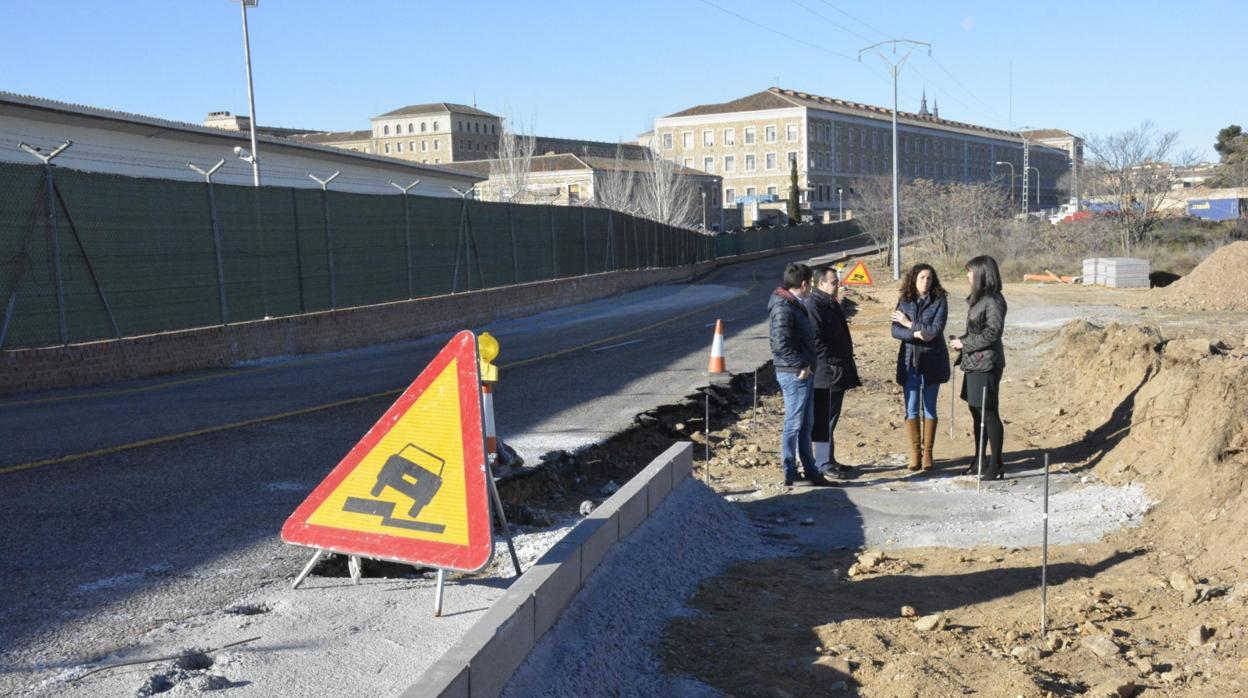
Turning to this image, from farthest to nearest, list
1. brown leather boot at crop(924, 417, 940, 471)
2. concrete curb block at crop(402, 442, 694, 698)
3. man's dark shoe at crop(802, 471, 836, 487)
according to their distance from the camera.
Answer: brown leather boot at crop(924, 417, 940, 471), man's dark shoe at crop(802, 471, 836, 487), concrete curb block at crop(402, 442, 694, 698)

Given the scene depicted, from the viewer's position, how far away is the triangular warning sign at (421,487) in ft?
16.9

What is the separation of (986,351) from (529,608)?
582 centimetres

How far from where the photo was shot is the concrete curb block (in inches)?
153

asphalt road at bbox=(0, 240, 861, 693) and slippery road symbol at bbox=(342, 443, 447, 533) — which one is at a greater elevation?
slippery road symbol at bbox=(342, 443, 447, 533)

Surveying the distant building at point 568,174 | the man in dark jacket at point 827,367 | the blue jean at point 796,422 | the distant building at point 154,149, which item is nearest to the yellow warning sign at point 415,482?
the blue jean at point 796,422

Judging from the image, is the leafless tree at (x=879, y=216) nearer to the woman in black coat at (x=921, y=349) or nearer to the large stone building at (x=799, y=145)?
the large stone building at (x=799, y=145)

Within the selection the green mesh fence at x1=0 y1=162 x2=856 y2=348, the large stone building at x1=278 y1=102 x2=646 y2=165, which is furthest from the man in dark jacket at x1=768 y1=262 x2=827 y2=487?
the large stone building at x1=278 y1=102 x2=646 y2=165

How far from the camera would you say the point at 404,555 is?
17.1 ft

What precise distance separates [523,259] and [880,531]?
23.9 m

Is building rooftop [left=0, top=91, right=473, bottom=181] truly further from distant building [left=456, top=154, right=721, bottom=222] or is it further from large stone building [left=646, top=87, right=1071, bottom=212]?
large stone building [left=646, top=87, right=1071, bottom=212]

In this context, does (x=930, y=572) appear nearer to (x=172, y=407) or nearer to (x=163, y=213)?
(x=172, y=407)

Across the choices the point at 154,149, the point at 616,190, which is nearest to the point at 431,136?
the point at 616,190

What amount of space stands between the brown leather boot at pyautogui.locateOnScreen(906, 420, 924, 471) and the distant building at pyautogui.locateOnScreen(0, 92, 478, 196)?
1390 centimetres

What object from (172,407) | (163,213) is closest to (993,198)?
(163,213)
